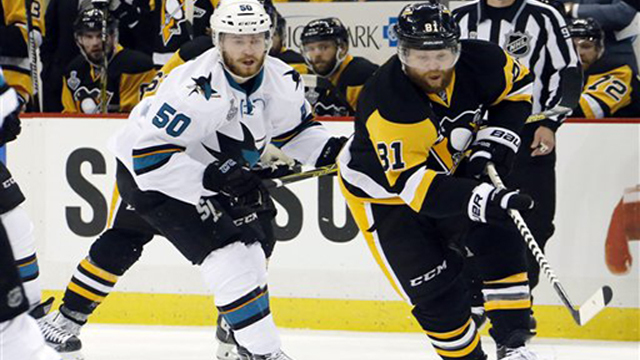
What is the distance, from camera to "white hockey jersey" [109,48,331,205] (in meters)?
3.54

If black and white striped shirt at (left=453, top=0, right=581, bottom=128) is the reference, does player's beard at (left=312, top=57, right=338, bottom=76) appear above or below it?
below

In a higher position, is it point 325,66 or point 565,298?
point 565,298

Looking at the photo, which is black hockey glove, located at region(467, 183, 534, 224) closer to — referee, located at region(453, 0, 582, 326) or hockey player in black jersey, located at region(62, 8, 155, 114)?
referee, located at region(453, 0, 582, 326)

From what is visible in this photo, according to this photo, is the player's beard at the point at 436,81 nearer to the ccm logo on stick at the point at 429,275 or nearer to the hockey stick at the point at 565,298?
the hockey stick at the point at 565,298

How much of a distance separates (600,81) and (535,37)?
2.09ft

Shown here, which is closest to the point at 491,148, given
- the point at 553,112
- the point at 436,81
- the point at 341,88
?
the point at 436,81

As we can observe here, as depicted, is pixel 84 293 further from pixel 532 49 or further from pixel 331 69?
pixel 532 49

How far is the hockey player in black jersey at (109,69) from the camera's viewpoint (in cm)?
538

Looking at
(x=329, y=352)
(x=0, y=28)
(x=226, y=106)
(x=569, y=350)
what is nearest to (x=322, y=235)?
(x=329, y=352)

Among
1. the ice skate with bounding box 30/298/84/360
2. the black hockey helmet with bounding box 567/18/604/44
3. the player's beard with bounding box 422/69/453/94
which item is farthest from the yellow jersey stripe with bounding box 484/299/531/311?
the black hockey helmet with bounding box 567/18/604/44

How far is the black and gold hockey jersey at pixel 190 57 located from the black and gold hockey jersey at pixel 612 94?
43.0 inches

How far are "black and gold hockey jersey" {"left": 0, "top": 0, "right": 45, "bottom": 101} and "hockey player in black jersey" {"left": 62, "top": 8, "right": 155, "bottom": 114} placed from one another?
0.28m

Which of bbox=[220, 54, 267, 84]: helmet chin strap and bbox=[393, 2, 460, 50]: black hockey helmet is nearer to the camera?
bbox=[393, 2, 460, 50]: black hockey helmet

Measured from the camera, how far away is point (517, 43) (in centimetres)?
445
